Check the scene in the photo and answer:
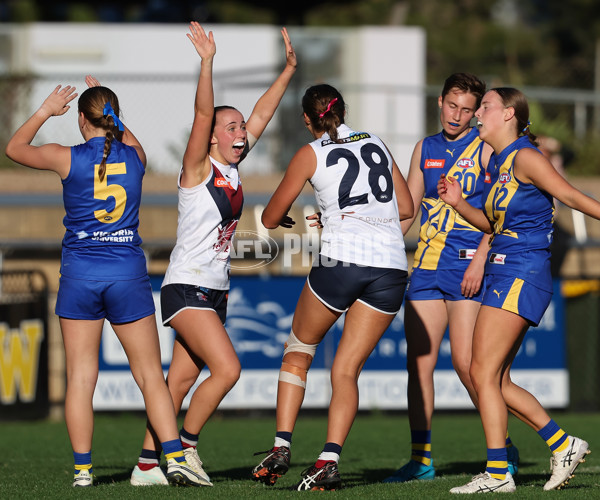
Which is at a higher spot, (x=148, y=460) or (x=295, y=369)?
(x=295, y=369)

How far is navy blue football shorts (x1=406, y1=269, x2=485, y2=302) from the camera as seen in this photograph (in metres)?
6.64

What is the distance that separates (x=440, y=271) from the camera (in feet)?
21.9

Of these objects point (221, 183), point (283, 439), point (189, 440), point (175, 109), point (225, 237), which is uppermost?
point (175, 109)

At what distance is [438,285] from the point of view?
667 cm

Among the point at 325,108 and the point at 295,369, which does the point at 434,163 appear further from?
the point at 295,369

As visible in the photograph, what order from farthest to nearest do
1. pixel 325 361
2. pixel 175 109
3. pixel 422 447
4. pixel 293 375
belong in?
pixel 175 109 < pixel 325 361 < pixel 422 447 < pixel 293 375

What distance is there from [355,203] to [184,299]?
1.17m

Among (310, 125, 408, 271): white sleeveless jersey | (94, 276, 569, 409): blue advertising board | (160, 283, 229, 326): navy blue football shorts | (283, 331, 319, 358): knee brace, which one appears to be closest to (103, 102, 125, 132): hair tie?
(160, 283, 229, 326): navy blue football shorts

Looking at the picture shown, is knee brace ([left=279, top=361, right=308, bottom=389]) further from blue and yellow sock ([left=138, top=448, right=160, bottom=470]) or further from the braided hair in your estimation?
the braided hair

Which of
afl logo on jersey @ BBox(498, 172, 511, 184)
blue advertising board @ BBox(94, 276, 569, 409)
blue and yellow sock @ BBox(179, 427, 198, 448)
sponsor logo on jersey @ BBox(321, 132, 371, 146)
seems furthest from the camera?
blue advertising board @ BBox(94, 276, 569, 409)

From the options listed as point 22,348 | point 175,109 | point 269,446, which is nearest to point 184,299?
point 269,446

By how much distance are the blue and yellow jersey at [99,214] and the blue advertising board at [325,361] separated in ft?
17.9

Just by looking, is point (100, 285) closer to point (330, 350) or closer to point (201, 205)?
point (201, 205)

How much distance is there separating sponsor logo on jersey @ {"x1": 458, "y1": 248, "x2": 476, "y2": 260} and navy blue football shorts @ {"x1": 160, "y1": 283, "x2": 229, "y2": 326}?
1.57 meters
